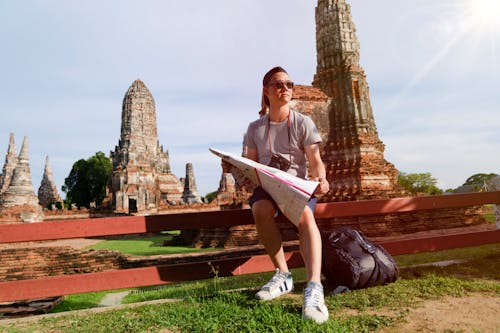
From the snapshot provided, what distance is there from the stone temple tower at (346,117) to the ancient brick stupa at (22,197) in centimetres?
1680

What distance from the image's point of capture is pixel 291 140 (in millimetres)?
2291

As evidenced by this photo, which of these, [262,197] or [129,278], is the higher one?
[262,197]

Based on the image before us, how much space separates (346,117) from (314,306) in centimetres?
1113

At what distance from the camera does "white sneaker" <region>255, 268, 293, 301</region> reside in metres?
2.07

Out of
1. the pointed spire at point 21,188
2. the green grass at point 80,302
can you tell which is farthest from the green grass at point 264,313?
the pointed spire at point 21,188

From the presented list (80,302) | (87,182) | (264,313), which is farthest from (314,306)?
(87,182)

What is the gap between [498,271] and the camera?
2824mm

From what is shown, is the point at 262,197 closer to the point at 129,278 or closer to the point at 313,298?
the point at 313,298

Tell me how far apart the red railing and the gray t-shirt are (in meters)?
0.61

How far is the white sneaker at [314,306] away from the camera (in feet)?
5.50

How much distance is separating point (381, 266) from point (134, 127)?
3618 centimetres

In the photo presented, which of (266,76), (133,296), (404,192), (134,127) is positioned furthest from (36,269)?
(134,127)

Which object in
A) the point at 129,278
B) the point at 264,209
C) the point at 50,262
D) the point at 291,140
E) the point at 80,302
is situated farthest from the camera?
the point at 50,262

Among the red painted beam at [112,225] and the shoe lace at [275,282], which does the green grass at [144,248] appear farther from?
the shoe lace at [275,282]
